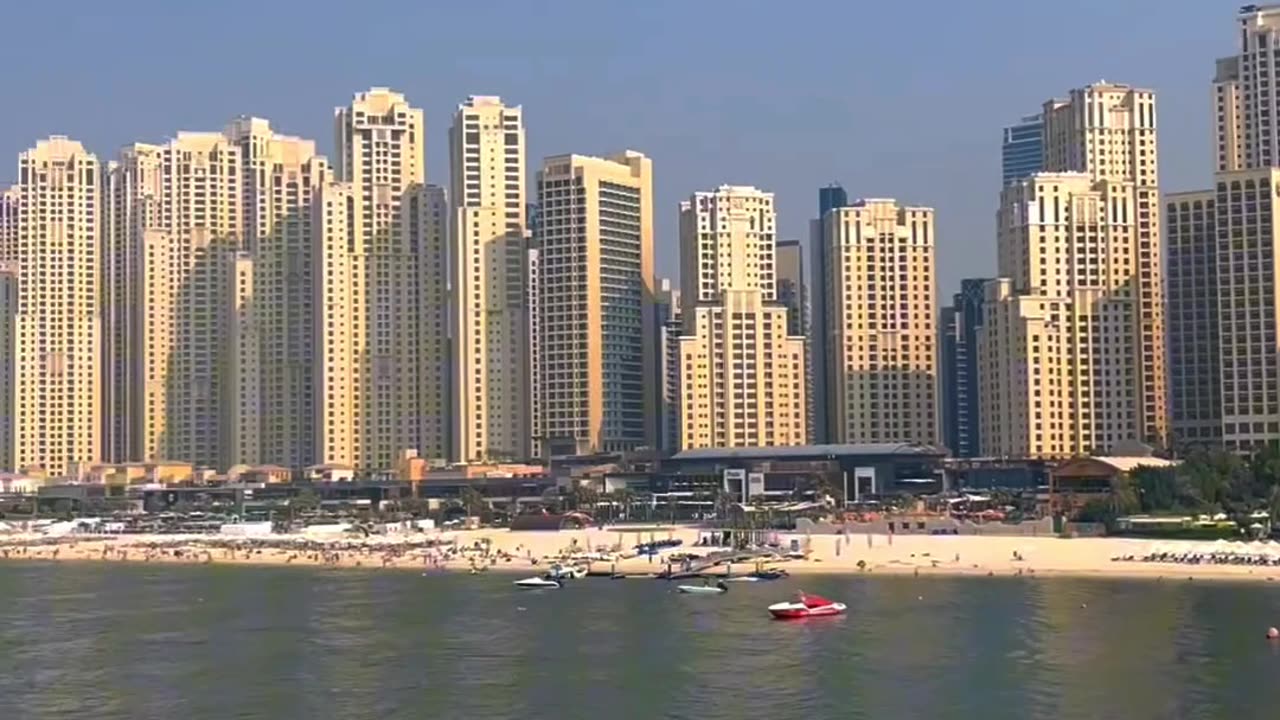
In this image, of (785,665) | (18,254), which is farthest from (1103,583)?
(18,254)

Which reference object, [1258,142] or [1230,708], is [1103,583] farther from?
[1258,142]

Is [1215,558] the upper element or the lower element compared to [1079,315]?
lower

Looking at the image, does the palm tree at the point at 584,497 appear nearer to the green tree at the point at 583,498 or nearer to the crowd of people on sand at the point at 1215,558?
the green tree at the point at 583,498

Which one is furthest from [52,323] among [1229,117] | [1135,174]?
[1229,117]

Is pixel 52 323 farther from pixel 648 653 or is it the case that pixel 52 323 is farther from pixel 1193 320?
pixel 648 653

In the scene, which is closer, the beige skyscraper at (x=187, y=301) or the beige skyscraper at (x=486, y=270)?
the beige skyscraper at (x=486, y=270)

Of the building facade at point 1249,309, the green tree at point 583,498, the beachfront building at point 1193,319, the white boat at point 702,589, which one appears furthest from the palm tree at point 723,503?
the white boat at point 702,589
